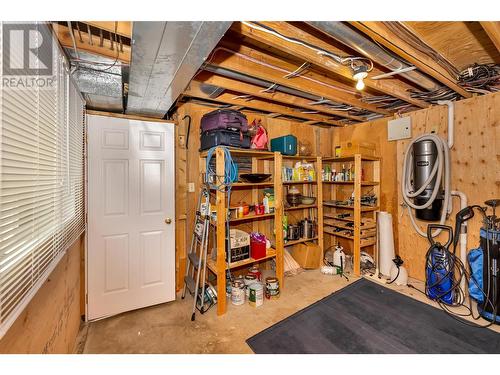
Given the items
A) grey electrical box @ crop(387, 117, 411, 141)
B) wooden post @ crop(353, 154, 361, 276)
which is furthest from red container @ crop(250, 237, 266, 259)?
grey electrical box @ crop(387, 117, 411, 141)

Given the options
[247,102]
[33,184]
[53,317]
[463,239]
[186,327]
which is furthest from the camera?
[247,102]

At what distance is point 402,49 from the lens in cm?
157

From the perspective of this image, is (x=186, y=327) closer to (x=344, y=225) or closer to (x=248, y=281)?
(x=248, y=281)

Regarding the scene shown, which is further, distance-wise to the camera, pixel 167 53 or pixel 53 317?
pixel 53 317

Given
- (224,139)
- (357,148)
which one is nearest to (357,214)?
(357,148)

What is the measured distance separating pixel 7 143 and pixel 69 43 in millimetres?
901

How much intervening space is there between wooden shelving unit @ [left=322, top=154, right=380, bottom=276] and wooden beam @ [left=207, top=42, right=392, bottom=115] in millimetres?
1099

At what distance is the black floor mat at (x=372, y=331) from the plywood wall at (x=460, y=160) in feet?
2.95

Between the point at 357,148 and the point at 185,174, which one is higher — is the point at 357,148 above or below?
above

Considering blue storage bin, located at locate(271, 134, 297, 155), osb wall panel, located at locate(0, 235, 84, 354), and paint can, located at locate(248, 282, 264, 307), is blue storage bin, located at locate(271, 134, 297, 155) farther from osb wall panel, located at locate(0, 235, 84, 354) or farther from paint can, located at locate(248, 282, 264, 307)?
osb wall panel, located at locate(0, 235, 84, 354)

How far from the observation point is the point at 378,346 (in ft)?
6.10

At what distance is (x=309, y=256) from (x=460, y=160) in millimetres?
2176

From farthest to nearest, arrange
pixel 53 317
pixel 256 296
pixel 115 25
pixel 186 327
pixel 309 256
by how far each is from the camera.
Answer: pixel 309 256 → pixel 256 296 → pixel 186 327 → pixel 53 317 → pixel 115 25

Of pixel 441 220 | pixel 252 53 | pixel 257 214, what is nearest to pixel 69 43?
pixel 252 53
